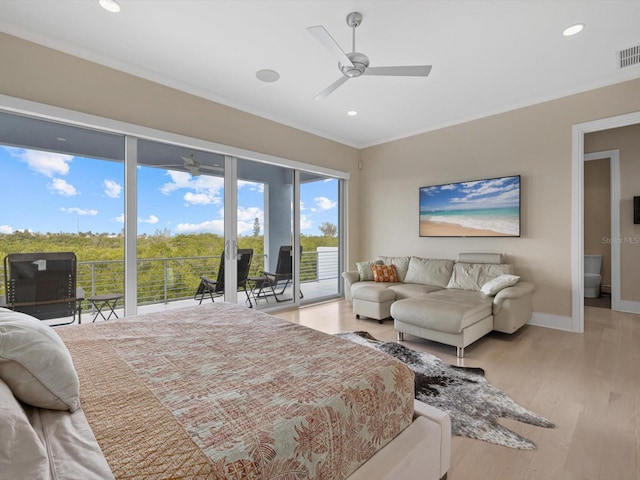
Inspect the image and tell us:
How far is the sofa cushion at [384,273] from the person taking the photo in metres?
4.78

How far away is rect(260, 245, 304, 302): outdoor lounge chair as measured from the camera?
486cm

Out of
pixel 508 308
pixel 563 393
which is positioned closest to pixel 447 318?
pixel 508 308

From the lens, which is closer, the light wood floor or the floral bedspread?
the floral bedspread

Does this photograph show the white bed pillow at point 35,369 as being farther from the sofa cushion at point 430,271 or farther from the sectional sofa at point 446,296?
the sofa cushion at point 430,271

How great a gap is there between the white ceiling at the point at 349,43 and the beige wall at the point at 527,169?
238 mm

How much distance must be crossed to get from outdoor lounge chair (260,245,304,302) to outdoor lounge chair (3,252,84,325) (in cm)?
244

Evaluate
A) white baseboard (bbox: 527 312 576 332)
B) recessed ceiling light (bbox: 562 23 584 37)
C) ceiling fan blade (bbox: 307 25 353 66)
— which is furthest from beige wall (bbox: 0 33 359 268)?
white baseboard (bbox: 527 312 576 332)

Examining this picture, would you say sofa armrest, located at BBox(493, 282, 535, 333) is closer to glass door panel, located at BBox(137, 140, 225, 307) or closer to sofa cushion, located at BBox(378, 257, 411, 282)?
sofa cushion, located at BBox(378, 257, 411, 282)

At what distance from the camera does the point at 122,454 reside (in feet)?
2.59

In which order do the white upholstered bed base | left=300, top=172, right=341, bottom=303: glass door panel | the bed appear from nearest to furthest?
the bed
the white upholstered bed base
left=300, top=172, right=341, bottom=303: glass door panel

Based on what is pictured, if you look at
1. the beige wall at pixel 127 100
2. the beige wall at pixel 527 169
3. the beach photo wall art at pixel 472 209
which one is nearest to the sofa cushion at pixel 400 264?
the beige wall at pixel 527 169

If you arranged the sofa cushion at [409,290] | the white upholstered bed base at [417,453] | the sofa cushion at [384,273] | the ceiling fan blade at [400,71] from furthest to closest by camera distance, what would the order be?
the sofa cushion at [384,273]
the sofa cushion at [409,290]
the ceiling fan blade at [400,71]
the white upholstered bed base at [417,453]

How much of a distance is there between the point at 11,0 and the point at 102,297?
2.61 metres

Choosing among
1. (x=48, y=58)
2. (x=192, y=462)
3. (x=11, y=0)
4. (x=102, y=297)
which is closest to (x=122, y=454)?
(x=192, y=462)
